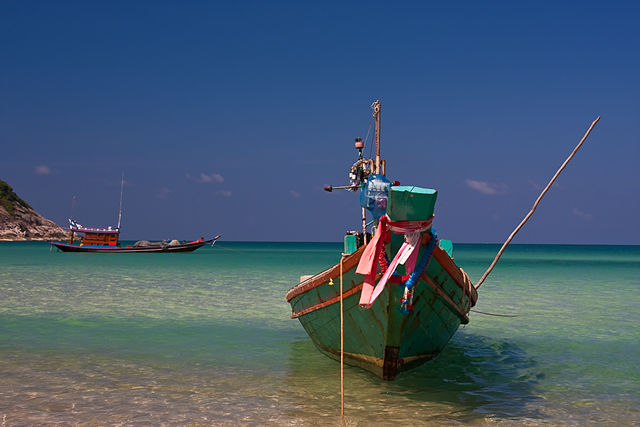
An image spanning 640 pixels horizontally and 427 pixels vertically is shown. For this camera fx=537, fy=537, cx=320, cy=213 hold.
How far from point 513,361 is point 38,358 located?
30.4 feet

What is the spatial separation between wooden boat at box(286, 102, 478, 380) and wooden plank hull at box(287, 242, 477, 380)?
0.01 m

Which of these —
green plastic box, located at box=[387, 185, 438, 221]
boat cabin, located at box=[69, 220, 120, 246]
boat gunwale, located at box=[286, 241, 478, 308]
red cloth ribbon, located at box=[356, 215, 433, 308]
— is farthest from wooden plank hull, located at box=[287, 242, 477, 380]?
boat cabin, located at box=[69, 220, 120, 246]

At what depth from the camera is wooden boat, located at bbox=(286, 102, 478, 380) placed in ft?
22.4

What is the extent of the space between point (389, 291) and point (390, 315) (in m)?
0.40

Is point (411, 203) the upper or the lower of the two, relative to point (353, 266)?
upper

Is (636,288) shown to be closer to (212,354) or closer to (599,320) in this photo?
(599,320)

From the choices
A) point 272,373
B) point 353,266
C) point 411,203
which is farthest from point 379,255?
point 272,373

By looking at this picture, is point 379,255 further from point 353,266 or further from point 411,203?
point 411,203

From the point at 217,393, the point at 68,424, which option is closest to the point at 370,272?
the point at 217,393

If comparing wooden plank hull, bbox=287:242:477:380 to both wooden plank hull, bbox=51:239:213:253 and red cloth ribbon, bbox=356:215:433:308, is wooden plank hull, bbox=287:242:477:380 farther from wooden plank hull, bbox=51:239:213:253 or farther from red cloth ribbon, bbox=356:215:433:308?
wooden plank hull, bbox=51:239:213:253

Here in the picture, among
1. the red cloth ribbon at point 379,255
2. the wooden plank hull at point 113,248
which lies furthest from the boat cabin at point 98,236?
the red cloth ribbon at point 379,255

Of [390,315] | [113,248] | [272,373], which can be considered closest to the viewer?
[390,315]

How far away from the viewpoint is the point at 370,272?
6.89 metres

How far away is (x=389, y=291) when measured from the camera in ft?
24.2
